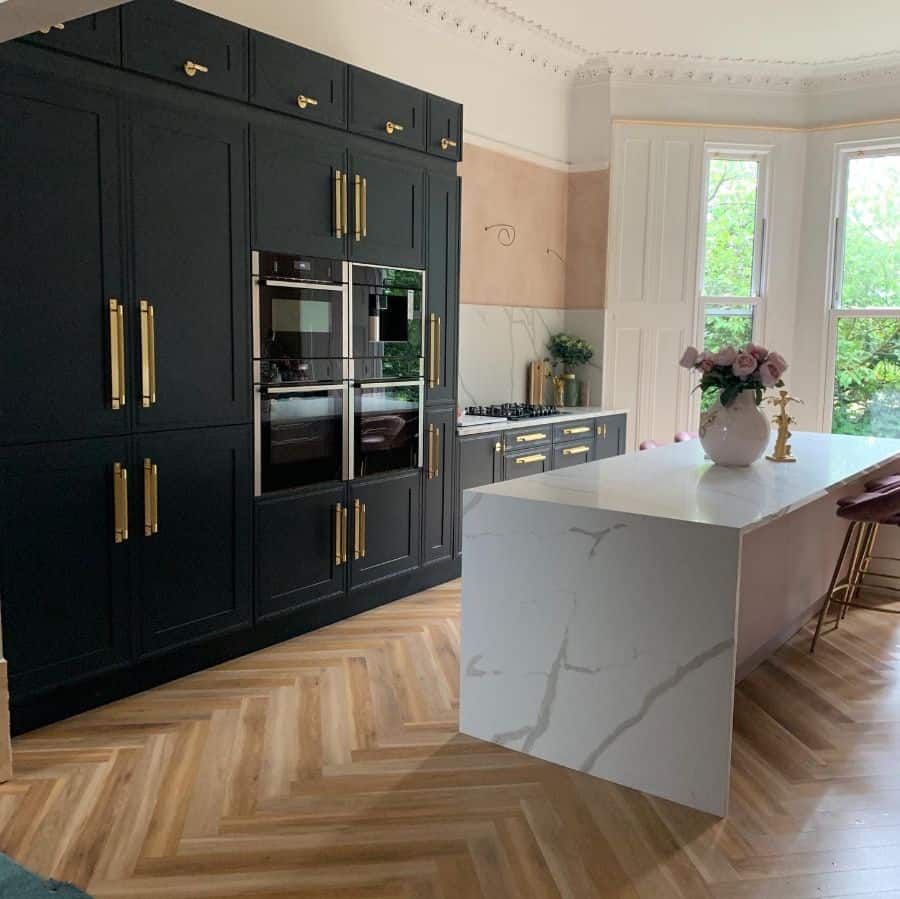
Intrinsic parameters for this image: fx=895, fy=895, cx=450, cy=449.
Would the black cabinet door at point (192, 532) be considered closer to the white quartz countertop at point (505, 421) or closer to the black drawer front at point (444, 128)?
the white quartz countertop at point (505, 421)

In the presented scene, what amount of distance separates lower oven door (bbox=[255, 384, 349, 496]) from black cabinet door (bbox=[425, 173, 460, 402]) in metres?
0.71

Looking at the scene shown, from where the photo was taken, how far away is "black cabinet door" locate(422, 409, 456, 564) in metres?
4.61

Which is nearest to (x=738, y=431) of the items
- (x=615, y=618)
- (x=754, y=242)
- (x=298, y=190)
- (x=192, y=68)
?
(x=615, y=618)

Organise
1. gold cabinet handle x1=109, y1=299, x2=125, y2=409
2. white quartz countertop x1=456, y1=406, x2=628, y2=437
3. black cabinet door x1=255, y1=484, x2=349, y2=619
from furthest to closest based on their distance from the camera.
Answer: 1. white quartz countertop x1=456, y1=406, x2=628, y2=437
2. black cabinet door x1=255, y1=484, x2=349, y2=619
3. gold cabinet handle x1=109, y1=299, x2=125, y2=409

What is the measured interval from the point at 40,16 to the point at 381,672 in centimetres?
255

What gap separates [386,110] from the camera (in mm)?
4137

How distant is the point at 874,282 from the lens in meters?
6.38

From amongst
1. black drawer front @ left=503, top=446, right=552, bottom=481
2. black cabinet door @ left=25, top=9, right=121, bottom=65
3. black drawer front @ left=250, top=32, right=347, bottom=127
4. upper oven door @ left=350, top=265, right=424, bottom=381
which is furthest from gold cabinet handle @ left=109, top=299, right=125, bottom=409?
black drawer front @ left=503, top=446, right=552, bottom=481

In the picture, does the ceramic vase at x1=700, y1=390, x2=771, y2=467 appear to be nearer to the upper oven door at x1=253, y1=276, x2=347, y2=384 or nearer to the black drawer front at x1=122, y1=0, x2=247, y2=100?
the upper oven door at x1=253, y1=276, x2=347, y2=384

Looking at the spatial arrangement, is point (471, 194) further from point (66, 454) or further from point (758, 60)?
point (66, 454)

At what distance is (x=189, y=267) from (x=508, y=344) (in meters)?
2.96

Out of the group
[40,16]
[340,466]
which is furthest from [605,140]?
[40,16]

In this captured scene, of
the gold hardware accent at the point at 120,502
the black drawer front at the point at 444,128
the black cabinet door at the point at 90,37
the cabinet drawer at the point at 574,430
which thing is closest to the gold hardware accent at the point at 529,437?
the cabinet drawer at the point at 574,430

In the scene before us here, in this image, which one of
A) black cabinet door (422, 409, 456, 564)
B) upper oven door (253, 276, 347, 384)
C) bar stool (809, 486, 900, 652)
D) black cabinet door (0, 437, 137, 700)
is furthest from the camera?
black cabinet door (422, 409, 456, 564)
